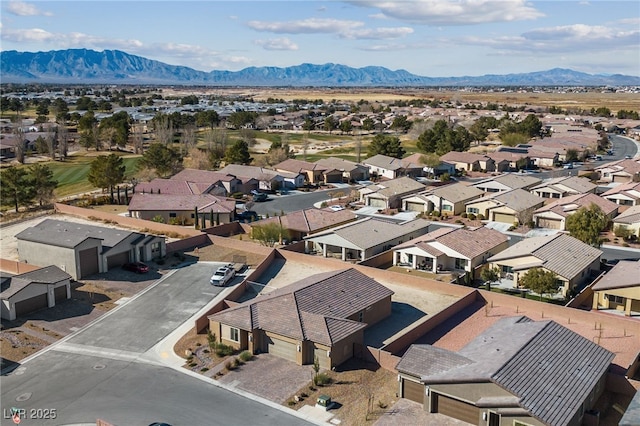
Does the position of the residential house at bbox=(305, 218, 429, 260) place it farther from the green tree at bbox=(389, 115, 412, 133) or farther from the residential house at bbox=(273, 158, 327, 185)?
the green tree at bbox=(389, 115, 412, 133)

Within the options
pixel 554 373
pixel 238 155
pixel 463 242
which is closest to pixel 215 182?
pixel 238 155

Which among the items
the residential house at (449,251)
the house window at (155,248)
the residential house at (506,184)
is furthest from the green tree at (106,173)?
the residential house at (506,184)

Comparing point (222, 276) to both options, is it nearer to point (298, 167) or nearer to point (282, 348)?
point (282, 348)

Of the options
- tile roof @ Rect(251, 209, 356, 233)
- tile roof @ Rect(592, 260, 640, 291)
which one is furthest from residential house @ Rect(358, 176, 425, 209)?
tile roof @ Rect(592, 260, 640, 291)

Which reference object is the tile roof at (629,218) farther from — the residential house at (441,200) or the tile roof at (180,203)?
the tile roof at (180,203)

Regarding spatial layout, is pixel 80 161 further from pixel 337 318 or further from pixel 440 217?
pixel 337 318

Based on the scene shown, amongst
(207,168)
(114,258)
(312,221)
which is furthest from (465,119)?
(114,258)
